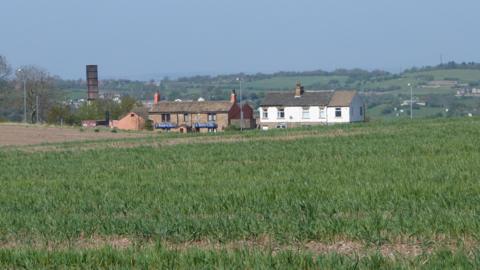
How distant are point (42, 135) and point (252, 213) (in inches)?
2412

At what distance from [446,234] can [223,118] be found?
95.6 meters

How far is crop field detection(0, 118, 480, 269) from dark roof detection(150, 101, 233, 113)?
75993 mm

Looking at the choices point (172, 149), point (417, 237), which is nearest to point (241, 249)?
point (417, 237)

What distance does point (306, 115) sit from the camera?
4240 inches

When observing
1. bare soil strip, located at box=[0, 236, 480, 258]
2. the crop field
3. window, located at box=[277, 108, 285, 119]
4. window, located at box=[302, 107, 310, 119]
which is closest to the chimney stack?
window, located at box=[277, 108, 285, 119]

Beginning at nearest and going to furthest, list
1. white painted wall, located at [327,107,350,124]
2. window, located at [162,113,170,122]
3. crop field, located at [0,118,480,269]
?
1. crop field, located at [0,118,480,269]
2. white painted wall, located at [327,107,350,124]
3. window, located at [162,113,170,122]

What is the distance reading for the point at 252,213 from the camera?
16.1 metres

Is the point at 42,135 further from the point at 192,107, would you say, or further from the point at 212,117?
the point at 192,107

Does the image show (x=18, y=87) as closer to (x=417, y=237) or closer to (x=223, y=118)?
(x=223, y=118)

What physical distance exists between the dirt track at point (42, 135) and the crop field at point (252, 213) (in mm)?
36109

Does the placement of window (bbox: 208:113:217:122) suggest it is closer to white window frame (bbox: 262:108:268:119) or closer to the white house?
the white house

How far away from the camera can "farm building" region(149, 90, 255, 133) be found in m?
106

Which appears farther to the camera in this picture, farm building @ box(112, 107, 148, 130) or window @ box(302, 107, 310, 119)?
farm building @ box(112, 107, 148, 130)

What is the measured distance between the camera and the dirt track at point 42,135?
2692 inches
